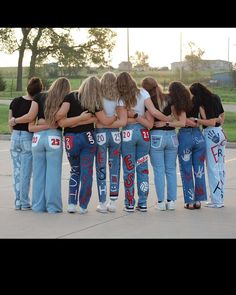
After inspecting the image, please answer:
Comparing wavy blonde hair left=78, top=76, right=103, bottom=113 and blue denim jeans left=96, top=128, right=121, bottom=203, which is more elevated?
wavy blonde hair left=78, top=76, right=103, bottom=113

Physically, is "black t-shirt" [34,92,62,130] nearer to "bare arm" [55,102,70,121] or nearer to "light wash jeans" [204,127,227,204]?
"bare arm" [55,102,70,121]

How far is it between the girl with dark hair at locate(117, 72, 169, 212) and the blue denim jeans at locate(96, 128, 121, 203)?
0.33 ft

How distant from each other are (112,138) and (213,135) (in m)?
1.55

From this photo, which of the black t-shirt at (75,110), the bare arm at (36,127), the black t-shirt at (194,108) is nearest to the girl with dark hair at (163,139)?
the black t-shirt at (194,108)

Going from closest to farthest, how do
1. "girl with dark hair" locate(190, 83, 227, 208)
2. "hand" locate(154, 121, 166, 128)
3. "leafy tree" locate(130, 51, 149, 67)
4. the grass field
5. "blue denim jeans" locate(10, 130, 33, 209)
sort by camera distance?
"hand" locate(154, 121, 166, 128) < "blue denim jeans" locate(10, 130, 33, 209) < "girl with dark hair" locate(190, 83, 227, 208) < the grass field < "leafy tree" locate(130, 51, 149, 67)

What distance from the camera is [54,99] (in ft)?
26.7

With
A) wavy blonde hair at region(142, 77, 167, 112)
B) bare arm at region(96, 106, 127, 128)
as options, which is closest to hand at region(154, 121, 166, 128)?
wavy blonde hair at region(142, 77, 167, 112)

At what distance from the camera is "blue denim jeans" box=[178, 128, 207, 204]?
28.1ft

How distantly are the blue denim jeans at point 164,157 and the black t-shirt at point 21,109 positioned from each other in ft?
5.80

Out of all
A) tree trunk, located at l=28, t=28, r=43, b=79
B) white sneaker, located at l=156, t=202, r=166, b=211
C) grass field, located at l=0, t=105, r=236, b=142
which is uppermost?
tree trunk, located at l=28, t=28, r=43, b=79

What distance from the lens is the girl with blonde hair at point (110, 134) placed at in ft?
26.8
